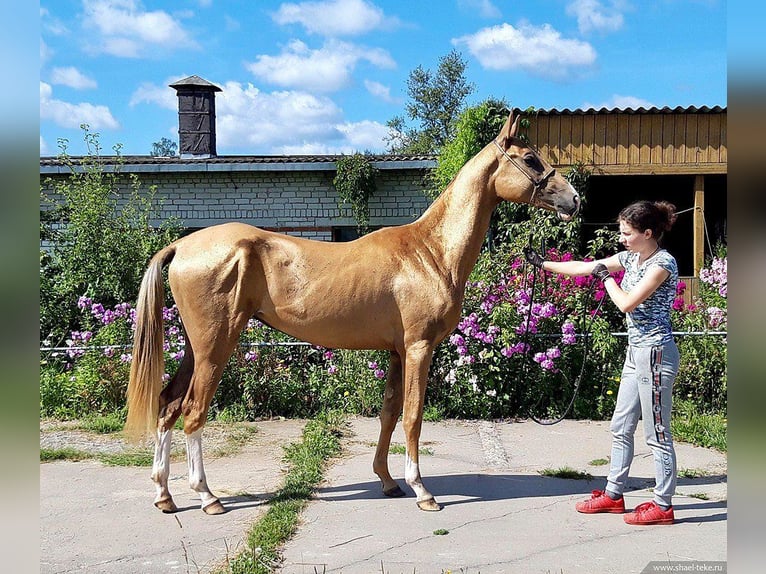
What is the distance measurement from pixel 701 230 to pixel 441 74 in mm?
36768

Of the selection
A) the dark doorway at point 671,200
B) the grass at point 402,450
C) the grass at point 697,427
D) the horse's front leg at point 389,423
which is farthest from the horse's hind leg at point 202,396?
the dark doorway at point 671,200

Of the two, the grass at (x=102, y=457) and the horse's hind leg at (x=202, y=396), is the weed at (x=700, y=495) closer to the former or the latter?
the horse's hind leg at (x=202, y=396)

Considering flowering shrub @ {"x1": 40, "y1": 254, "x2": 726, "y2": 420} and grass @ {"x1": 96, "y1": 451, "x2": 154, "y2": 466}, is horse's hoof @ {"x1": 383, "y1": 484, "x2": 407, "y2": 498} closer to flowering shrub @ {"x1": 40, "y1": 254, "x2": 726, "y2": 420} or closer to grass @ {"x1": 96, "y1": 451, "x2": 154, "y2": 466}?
grass @ {"x1": 96, "y1": 451, "x2": 154, "y2": 466}

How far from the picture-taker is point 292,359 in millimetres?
7402

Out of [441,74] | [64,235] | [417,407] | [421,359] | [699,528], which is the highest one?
[441,74]

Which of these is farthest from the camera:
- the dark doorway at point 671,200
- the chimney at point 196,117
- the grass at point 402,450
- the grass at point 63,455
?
the chimney at point 196,117

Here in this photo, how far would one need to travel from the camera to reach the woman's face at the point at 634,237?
3.96 m

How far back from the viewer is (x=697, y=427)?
6.21 metres

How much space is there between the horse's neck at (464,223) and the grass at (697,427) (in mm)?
2909

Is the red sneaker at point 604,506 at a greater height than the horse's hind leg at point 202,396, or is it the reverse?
the horse's hind leg at point 202,396

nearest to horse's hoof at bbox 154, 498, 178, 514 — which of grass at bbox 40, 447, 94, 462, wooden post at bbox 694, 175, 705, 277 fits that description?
grass at bbox 40, 447, 94, 462
